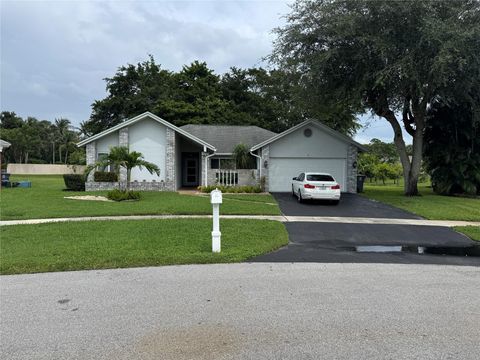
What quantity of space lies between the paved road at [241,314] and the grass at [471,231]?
14.7 feet

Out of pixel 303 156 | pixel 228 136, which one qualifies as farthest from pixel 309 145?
pixel 228 136

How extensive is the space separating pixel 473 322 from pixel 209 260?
4503mm

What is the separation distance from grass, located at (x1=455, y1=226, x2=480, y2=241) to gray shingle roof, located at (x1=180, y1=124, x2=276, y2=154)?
17325 mm

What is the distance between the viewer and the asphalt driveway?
26.4 feet

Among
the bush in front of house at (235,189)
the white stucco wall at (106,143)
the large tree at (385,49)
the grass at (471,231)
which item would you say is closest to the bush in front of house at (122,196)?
the bush in front of house at (235,189)

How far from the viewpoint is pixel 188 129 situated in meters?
31.2

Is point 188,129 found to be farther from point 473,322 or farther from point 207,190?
point 473,322

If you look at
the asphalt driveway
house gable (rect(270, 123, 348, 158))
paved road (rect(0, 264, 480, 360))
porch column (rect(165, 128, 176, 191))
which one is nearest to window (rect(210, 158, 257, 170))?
house gable (rect(270, 123, 348, 158))

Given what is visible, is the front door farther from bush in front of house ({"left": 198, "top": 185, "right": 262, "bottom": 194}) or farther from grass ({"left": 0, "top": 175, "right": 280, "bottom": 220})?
grass ({"left": 0, "top": 175, "right": 280, "bottom": 220})

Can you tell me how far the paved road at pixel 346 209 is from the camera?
14914 mm

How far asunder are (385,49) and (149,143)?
14696mm

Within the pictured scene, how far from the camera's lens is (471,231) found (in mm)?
11352

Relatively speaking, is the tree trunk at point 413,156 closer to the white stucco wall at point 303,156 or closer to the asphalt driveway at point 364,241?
the white stucco wall at point 303,156

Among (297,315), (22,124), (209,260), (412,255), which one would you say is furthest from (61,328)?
(22,124)
